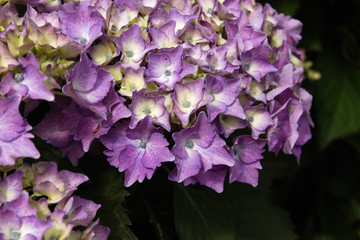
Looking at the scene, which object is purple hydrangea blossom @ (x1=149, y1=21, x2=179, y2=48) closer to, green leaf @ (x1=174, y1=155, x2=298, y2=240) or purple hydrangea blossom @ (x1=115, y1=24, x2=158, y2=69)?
purple hydrangea blossom @ (x1=115, y1=24, x2=158, y2=69)

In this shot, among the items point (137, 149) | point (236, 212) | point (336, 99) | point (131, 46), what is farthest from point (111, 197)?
point (336, 99)

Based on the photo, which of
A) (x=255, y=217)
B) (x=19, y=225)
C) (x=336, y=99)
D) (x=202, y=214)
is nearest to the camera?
(x=19, y=225)

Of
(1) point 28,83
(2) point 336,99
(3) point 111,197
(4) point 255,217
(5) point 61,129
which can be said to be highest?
(1) point 28,83

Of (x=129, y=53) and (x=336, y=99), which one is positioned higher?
(x=129, y=53)

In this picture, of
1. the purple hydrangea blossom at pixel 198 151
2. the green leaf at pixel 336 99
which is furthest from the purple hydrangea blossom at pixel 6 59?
the green leaf at pixel 336 99

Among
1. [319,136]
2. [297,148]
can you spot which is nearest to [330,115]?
[319,136]

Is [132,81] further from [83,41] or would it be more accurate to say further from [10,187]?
[10,187]

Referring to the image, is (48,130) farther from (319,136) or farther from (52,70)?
(319,136)
